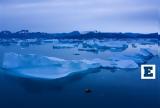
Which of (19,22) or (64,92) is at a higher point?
(19,22)

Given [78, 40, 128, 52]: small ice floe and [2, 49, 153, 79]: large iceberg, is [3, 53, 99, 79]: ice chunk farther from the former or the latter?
[78, 40, 128, 52]: small ice floe

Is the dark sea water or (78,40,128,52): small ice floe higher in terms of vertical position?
(78,40,128,52): small ice floe

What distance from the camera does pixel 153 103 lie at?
2.56 metres

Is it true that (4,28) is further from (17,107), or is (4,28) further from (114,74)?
(114,74)

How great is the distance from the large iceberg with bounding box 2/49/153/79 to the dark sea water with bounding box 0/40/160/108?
0.03 meters

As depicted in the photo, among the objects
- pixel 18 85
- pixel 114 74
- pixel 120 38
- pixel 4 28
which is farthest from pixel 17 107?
pixel 120 38

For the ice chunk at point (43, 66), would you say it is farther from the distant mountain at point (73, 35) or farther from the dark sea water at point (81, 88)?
the distant mountain at point (73, 35)

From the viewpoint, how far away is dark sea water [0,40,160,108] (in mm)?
2574

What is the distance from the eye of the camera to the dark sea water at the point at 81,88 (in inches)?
101

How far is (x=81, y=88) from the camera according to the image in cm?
259

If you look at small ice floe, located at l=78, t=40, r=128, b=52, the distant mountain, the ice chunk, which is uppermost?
the distant mountain

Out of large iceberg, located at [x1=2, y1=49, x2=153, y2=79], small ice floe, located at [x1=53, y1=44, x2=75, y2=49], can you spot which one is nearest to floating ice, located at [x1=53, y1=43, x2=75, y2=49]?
small ice floe, located at [x1=53, y1=44, x2=75, y2=49]

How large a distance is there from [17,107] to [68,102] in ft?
1.37

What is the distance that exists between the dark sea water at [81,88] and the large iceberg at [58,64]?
0.03m
